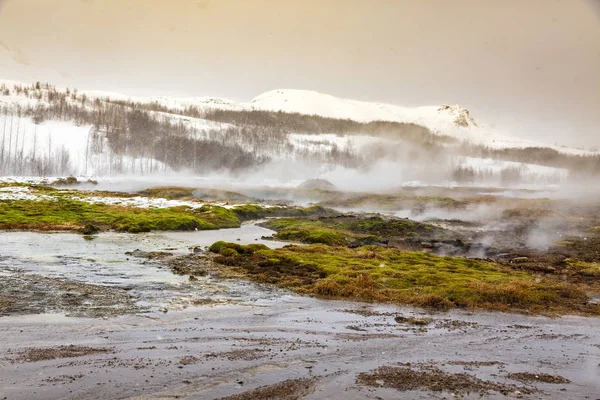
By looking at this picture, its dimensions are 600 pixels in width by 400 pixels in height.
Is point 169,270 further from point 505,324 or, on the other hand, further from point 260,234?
point 260,234

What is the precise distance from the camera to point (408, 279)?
2338cm

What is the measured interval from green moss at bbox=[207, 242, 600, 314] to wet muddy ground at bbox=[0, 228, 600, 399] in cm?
166

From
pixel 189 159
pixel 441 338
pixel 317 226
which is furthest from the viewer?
pixel 189 159

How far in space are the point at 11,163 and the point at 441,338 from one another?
559 ft

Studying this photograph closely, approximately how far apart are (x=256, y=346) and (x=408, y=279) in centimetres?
1233

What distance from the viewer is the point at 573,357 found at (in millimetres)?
13141

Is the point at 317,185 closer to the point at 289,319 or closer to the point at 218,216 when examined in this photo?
the point at 218,216

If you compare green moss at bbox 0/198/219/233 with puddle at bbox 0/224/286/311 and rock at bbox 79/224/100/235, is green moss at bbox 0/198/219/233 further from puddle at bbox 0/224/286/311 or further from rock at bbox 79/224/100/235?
puddle at bbox 0/224/286/311

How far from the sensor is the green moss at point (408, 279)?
66.5 feet

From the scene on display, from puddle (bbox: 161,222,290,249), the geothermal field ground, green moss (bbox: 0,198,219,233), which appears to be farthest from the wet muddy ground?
green moss (bbox: 0,198,219,233)

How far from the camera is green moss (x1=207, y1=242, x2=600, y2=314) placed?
20281 millimetres

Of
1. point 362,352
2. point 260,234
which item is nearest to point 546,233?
point 260,234

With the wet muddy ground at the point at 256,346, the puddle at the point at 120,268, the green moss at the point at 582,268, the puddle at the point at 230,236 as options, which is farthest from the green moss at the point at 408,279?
the puddle at the point at 230,236

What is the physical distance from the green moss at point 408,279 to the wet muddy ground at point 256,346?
1657mm
